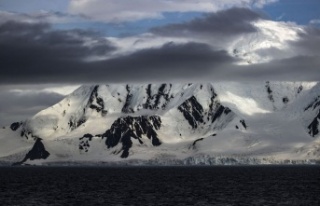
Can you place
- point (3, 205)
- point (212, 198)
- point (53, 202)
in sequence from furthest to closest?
point (212, 198) → point (53, 202) → point (3, 205)

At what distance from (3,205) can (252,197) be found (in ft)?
231

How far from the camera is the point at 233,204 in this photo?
579ft

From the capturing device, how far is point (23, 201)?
18288cm

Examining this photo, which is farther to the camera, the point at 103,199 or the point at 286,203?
the point at 103,199

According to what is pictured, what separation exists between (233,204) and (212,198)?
2004 cm

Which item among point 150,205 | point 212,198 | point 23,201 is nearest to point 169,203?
point 150,205

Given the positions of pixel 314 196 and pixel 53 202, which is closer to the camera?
pixel 53 202

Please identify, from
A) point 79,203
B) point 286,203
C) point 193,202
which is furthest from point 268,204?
point 79,203

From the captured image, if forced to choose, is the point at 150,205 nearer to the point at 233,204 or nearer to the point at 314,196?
the point at 233,204

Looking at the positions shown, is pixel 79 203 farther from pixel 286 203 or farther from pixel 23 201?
pixel 286 203

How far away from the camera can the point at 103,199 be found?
19225 centimetres

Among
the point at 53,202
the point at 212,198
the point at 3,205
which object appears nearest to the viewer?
the point at 3,205

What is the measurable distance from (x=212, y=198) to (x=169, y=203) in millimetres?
20822

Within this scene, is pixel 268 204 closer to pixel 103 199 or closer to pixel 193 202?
pixel 193 202
